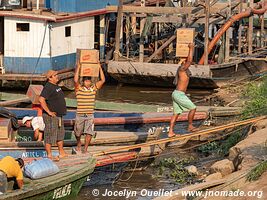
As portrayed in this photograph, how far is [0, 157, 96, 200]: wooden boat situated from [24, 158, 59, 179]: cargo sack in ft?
0.22

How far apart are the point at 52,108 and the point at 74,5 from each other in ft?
46.6

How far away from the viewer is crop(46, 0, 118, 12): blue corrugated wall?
25109mm

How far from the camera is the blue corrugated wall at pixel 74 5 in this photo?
25.1 m

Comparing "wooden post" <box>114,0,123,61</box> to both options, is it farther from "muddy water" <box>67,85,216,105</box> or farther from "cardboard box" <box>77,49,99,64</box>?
"cardboard box" <box>77,49,99,64</box>

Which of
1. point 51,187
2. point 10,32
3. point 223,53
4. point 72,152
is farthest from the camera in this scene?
point 223,53

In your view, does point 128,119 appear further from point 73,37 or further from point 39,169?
point 73,37

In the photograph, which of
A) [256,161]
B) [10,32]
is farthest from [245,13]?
[256,161]

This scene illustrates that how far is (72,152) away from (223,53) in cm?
1322

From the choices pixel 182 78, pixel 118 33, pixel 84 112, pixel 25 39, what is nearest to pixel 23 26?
pixel 25 39

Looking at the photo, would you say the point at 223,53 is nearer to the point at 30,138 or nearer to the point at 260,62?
the point at 260,62

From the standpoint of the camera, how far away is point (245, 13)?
2486 cm

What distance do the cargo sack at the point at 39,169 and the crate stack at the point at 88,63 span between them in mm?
2812

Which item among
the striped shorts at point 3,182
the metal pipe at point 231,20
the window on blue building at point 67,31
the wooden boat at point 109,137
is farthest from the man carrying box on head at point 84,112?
the window on blue building at point 67,31

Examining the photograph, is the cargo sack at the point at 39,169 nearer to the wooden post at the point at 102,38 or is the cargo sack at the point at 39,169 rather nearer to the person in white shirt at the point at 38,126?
the person in white shirt at the point at 38,126
